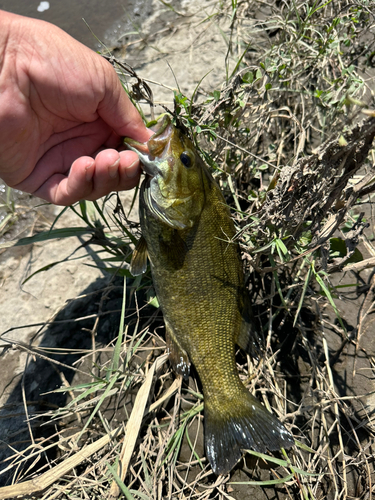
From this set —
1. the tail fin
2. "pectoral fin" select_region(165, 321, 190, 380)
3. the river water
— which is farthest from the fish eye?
the river water

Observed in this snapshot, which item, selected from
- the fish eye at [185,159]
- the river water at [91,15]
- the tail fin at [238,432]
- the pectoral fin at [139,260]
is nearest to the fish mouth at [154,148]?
the fish eye at [185,159]

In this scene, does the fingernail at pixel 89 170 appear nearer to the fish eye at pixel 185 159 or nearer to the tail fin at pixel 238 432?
the fish eye at pixel 185 159

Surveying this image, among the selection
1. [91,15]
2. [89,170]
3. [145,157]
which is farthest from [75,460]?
[91,15]

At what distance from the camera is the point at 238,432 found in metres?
2.18

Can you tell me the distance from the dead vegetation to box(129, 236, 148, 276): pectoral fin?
243 millimetres

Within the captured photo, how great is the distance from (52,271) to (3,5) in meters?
4.40

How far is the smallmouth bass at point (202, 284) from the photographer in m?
2.13

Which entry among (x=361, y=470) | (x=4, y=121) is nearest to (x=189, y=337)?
(x=361, y=470)

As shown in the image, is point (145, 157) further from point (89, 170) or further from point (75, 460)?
point (75, 460)

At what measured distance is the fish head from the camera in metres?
2.08

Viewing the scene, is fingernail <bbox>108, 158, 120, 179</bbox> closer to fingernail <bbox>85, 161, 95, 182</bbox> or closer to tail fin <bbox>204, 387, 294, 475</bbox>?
fingernail <bbox>85, 161, 95, 182</bbox>

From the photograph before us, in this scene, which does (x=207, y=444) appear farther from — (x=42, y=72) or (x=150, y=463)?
(x=42, y=72)

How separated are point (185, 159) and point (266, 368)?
1.58m

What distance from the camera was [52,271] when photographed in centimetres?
319
